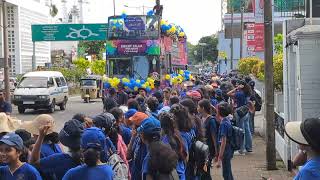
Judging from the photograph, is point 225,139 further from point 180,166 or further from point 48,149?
point 48,149

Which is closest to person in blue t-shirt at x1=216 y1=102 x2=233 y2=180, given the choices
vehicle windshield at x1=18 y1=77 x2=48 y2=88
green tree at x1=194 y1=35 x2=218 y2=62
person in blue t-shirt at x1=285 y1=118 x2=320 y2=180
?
person in blue t-shirt at x1=285 y1=118 x2=320 y2=180

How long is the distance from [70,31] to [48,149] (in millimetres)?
34800

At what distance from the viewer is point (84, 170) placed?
4785mm

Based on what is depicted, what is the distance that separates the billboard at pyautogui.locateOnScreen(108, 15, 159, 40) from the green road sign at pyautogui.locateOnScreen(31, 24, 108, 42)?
16034 millimetres

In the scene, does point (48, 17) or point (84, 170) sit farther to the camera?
point (48, 17)

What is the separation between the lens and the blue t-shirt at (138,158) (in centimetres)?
611

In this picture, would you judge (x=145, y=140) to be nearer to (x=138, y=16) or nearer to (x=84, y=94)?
(x=138, y=16)

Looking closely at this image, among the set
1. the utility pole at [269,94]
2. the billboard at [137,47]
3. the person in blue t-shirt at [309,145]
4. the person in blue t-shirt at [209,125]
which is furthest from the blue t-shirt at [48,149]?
the billboard at [137,47]

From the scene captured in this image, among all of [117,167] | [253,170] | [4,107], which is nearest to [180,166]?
[117,167]

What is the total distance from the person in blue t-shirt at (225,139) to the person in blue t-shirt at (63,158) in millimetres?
3365

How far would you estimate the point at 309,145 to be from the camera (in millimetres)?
3988

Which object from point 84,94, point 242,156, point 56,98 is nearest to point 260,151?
point 242,156

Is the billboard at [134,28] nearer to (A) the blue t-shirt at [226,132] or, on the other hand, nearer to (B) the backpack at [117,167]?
(A) the blue t-shirt at [226,132]

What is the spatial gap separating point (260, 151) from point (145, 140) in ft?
28.8
